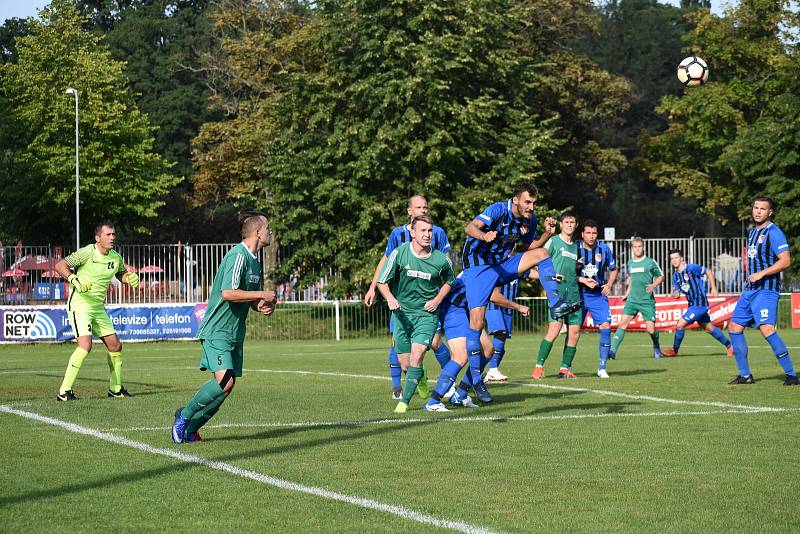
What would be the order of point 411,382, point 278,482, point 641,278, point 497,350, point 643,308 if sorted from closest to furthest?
1. point 278,482
2. point 411,382
3. point 497,350
4. point 643,308
5. point 641,278

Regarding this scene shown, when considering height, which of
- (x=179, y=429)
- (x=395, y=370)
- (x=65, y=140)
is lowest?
(x=179, y=429)

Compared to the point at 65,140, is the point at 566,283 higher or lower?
lower

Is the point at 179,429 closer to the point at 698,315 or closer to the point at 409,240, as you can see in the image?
the point at 409,240

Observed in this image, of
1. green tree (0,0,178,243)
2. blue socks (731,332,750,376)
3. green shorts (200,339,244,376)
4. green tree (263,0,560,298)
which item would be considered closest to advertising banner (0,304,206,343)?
green tree (263,0,560,298)

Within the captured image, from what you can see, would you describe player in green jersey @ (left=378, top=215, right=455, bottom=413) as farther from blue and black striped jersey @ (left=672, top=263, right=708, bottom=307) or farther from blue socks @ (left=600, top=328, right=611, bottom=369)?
blue and black striped jersey @ (left=672, top=263, right=708, bottom=307)

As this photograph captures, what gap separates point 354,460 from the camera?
9188 mm

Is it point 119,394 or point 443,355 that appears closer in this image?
point 443,355

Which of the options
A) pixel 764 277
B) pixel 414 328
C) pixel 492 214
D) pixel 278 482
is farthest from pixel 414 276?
pixel 764 277

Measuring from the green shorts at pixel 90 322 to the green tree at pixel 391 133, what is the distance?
24.9 m

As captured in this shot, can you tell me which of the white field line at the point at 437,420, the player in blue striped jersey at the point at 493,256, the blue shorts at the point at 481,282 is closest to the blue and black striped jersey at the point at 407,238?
the player in blue striped jersey at the point at 493,256

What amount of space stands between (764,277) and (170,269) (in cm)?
2751

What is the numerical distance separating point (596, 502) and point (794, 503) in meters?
1.15

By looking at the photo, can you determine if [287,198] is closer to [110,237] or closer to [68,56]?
[68,56]

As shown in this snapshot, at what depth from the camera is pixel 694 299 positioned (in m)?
24.8
